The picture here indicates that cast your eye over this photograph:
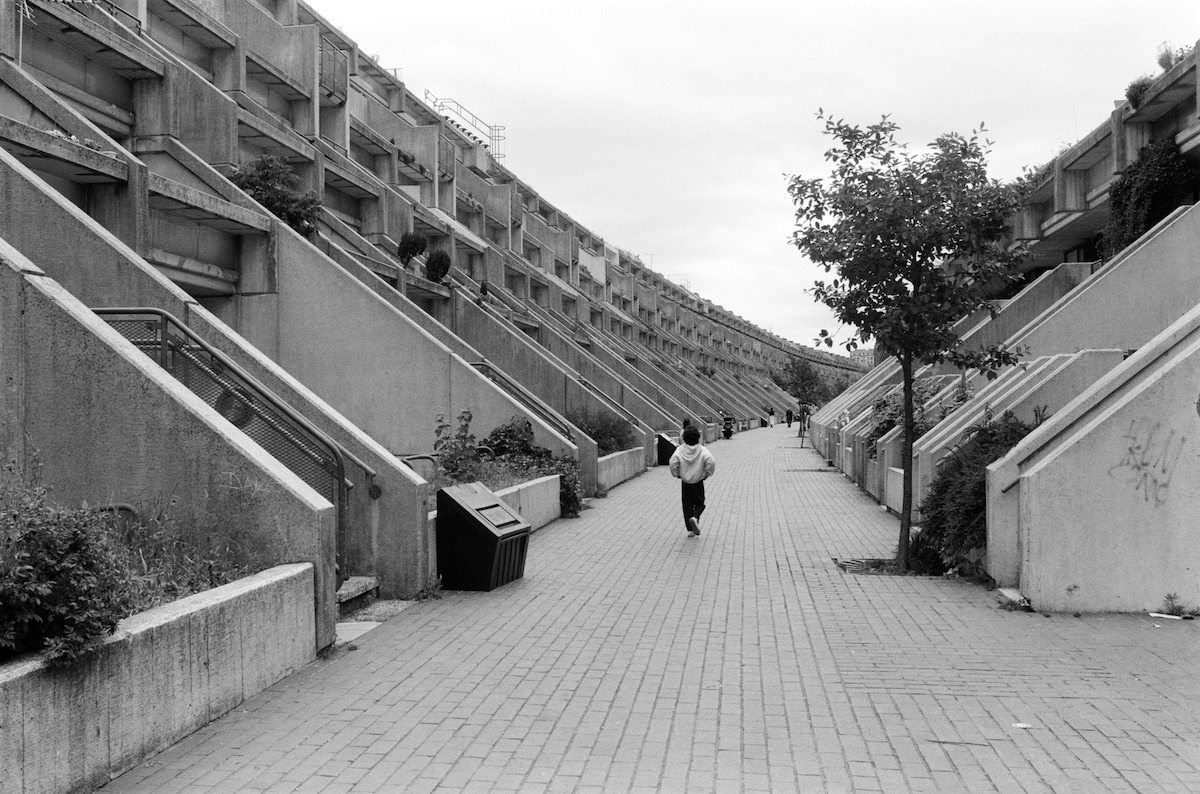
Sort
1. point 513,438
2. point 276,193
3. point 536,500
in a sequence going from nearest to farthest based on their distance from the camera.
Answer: point 536,500, point 513,438, point 276,193

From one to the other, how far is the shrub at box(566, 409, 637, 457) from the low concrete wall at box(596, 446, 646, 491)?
285 millimetres

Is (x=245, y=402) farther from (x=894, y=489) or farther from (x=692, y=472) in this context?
(x=894, y=489)

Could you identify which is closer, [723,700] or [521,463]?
[723,700]

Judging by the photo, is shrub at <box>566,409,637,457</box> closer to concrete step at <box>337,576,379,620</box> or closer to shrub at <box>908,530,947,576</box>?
shrub at <box>908,530,947,576</box>

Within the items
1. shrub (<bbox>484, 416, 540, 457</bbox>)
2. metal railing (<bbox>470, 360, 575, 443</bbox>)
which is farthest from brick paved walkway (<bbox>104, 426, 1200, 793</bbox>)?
metal railing (<bbox>470, 360, 575, 443</bbox>)

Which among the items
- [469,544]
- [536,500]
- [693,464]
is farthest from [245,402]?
[693,464]

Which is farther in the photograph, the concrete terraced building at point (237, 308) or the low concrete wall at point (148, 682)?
the concrete terraced building at point (237, 308)

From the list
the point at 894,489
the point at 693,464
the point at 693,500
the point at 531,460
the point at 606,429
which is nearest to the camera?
the point at 693,464

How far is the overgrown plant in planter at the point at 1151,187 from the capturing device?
20.9 metres

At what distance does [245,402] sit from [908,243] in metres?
6.81

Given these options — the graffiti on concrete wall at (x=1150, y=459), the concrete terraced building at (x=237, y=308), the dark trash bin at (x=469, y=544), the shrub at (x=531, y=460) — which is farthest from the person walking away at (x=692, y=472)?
the graffiti on concrete wall at (x=1150, y=459)

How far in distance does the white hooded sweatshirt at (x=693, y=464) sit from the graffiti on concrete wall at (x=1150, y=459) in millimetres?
6100

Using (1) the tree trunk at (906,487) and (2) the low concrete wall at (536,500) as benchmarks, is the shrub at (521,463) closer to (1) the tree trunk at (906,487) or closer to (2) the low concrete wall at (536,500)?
(2) the low concrete wall at (536,500)

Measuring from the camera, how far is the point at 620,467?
2377 centimetres
